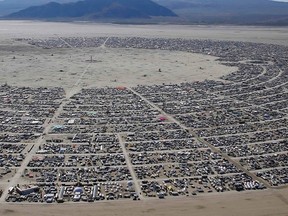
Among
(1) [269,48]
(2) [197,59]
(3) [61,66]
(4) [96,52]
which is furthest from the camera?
(1) [269,48]

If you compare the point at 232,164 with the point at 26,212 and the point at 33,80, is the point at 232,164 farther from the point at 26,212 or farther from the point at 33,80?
the point at 33,80

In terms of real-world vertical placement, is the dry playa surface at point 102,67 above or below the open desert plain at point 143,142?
below

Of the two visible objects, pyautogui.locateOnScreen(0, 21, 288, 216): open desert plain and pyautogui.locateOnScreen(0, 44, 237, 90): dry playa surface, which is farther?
pyautogui.locateOnScreen(0, 44, 237, 90): dry playa surface

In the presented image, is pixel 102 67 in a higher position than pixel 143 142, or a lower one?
lower

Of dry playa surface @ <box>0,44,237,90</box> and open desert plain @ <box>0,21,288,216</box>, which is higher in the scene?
open desert plain @ <box>0,21,288,216</box>

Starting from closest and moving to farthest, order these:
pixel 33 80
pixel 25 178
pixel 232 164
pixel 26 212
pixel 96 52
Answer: pixel 26 212, pixel 25 178, pixel 232 164, pixel 33 80, pixel 96 52

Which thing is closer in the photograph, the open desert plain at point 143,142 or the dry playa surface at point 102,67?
the open desert plain at point 143,142

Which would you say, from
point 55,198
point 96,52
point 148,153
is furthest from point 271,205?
point 96,52

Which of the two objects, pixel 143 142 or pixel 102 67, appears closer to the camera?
pixel 143 142
